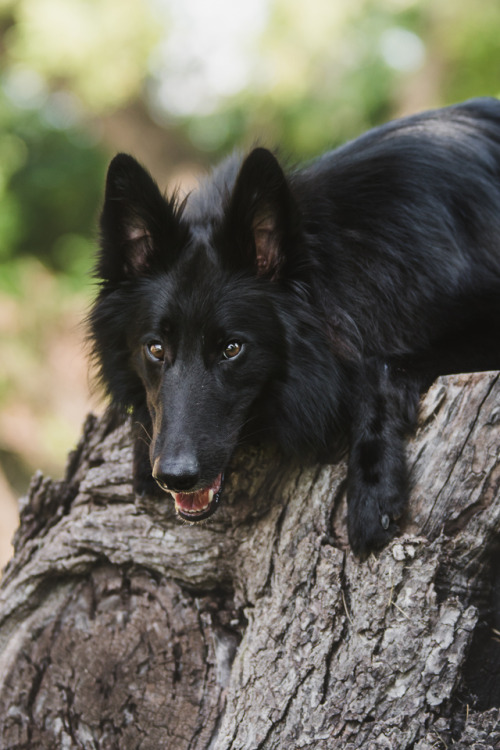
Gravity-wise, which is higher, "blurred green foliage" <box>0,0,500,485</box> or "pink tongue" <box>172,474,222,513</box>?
"blurred green foliage" <box>0,0,500,485</box>

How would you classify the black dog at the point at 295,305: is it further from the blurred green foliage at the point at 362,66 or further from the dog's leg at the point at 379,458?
the blurred green foliage at the point at 362,66

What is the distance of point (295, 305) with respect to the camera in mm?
2900

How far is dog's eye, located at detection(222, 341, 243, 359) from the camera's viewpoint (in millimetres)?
2855

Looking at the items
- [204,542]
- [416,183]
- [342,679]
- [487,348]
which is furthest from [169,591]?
[416,183]

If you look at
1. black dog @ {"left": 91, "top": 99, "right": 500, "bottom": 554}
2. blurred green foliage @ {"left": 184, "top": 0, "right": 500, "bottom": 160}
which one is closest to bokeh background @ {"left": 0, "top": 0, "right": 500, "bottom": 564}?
blurred green foliage @ {"left": 184, "top": 0, "right": 500, "bottom": 160}

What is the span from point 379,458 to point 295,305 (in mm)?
688

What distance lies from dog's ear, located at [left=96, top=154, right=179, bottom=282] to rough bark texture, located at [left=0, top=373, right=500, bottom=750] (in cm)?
84

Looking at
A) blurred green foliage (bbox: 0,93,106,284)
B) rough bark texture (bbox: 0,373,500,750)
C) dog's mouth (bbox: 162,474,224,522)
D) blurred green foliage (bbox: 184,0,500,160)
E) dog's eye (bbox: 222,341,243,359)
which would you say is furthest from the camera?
blurred green foliage (bbox: 0,93,106,284)

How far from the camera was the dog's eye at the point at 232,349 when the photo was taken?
286 cm

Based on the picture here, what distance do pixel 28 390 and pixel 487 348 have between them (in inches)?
375

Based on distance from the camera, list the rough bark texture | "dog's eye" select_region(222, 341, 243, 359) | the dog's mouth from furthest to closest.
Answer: "dog's eye" select_region(222, 341, 243, 359), the dog's mouth, the rough bark texture

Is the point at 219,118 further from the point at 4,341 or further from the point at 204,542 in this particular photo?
the point at 204,542

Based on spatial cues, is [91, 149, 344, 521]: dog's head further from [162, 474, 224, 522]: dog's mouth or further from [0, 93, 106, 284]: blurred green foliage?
[0, 93, 106, 284]: blurred green foliage

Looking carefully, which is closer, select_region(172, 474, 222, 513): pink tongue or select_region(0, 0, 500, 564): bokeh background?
select_region(172, 474, 222, 513): pink tongue
